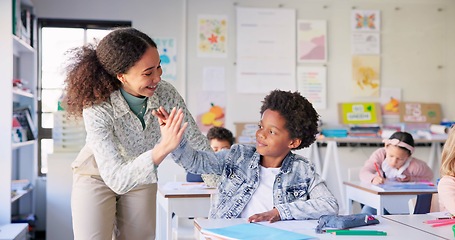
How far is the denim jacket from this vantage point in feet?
6.32

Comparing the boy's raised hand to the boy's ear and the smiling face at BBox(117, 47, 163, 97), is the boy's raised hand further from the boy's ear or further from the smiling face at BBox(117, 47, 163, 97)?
the boy's ear

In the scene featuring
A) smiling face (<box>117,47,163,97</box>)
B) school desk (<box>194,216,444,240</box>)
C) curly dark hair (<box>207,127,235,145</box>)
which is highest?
smiling face (<box>117,47,163,97</box>)

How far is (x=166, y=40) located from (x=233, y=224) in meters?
4.13

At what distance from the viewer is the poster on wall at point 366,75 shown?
5.98 m

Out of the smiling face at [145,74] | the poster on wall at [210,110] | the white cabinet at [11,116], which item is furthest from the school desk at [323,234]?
the poster on wall at [210,110]

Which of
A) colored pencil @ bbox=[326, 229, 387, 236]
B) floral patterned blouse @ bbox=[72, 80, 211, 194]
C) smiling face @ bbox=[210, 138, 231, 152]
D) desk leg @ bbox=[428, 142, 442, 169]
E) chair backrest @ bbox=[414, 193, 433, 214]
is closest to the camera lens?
colored pencil @ bbox=[326, 229, 387, 236]

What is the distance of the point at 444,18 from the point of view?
20.1 ft

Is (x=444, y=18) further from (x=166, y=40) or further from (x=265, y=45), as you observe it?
(x=166, y=40)

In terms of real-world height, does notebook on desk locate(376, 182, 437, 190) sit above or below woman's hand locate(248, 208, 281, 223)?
below

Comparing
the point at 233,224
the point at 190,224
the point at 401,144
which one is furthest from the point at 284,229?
the point at 401,144

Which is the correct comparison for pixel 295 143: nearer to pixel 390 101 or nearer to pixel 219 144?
pixel 219 144

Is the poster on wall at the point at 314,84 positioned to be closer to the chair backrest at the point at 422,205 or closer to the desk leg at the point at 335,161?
the desk leg at the point at 335,161

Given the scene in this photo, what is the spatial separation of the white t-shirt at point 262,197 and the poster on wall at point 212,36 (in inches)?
148

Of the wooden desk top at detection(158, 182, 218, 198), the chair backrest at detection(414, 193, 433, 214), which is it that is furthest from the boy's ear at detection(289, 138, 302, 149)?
the wooden desk top at detection(158, 182, 218, 198)
